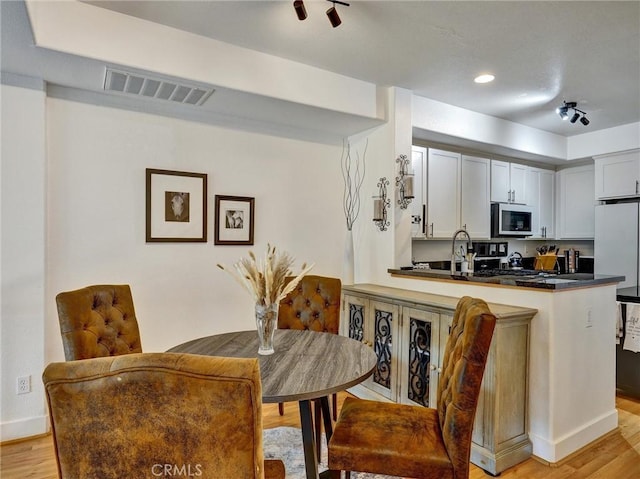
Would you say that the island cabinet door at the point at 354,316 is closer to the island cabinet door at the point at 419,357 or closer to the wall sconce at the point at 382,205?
the island cabinet door at the point at 419,357

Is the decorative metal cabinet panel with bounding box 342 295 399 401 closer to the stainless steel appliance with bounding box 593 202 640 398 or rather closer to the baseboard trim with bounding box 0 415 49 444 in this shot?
the baseboard trim with bounding box 0 415 49 444

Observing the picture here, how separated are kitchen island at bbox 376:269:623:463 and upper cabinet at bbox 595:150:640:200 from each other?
2.39m

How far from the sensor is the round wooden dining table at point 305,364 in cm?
141

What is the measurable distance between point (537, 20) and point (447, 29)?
1.70 feet

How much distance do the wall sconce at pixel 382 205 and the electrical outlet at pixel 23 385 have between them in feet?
9.38

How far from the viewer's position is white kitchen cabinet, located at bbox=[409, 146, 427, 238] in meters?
3.86

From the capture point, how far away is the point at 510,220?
4609 mm

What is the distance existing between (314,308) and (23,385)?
197 centimetres

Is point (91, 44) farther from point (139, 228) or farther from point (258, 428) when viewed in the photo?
point (258, 428)

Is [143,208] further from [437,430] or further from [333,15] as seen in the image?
[437,430]

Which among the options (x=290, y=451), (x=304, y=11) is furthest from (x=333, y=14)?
(x=290, y=451)

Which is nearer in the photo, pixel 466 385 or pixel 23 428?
pixel 466 385

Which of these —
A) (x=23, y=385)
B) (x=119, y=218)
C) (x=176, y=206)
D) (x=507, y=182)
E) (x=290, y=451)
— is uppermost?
(x=507, y=182)

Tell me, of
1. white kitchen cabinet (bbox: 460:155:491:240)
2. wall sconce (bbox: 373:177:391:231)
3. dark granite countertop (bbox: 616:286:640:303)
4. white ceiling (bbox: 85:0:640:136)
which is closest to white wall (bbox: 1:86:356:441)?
wall sconce (bbox: 373:177:391:231)
